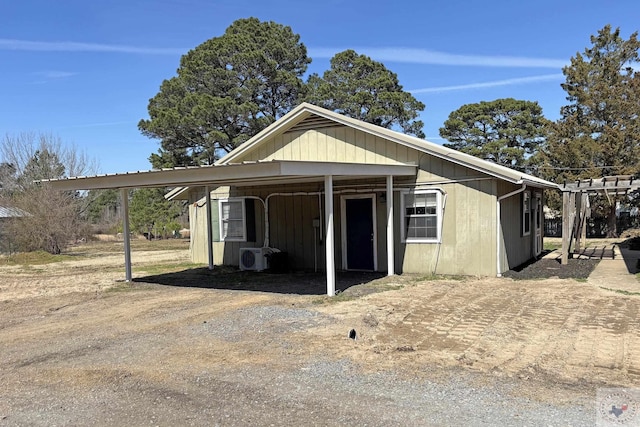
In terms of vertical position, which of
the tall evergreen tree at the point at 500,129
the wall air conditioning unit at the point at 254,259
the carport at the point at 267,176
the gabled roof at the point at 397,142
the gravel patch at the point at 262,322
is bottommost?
the gravel patch at the point at 262,322

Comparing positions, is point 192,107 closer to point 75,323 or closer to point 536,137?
point 75,323

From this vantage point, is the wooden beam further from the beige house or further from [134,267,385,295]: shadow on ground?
[134,267,385,295]: shadow on ground

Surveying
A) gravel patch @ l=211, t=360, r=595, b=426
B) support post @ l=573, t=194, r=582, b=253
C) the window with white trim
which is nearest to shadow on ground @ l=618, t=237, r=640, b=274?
support post @ l=573, t=194, r=582, b=253

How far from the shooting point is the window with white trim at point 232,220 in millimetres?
13562

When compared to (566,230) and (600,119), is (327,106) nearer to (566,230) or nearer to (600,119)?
(600,119)

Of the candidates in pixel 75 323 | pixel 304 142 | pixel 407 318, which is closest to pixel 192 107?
pixel 304 142

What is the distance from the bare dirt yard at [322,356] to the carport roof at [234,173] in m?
2.15

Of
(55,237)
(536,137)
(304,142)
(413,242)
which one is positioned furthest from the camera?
(536,137)

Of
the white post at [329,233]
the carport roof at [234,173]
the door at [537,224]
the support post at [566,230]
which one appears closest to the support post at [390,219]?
the carport roof at [234,173]

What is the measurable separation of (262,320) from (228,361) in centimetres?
179

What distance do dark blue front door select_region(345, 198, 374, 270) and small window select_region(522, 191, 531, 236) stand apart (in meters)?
4.28

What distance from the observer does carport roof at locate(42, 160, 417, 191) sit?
7477 millimetres

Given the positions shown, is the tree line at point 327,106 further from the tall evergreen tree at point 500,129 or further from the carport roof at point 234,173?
the carport roof at point 234,173

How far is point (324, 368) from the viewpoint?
15.4 feet
